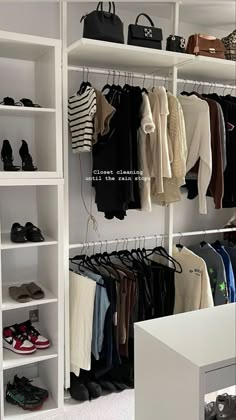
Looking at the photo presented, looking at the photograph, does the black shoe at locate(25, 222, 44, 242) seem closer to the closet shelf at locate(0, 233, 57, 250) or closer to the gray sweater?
the closet shelf at locate(0, 233, 57, 250)

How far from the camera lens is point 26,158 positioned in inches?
84.3

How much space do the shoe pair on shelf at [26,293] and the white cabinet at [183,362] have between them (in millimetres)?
1019

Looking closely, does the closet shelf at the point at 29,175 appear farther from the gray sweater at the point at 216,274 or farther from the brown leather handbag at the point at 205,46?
the gray sweater at the point at 216,274

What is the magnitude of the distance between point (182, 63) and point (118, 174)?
82 centimetres

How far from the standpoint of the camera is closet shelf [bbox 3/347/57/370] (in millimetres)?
2012

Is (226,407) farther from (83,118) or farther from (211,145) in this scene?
(211,145)

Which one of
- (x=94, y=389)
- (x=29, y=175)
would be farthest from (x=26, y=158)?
(x=94, y=389)

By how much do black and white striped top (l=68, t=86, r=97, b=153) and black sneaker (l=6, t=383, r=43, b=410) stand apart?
4.41 feet

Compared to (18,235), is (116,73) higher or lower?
higher

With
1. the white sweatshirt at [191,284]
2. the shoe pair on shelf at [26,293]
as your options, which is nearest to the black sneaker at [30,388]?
the shoe pair on shelf at [26,293]

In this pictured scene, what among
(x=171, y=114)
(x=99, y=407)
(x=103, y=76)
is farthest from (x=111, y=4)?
(x=99, y=407)

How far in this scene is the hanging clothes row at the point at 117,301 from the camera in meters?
2.23

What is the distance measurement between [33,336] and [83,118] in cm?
121

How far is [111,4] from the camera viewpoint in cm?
236
